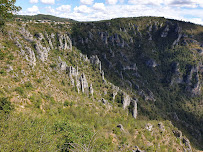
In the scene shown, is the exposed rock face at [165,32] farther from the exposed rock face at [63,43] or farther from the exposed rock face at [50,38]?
the exposed rock face at [50,38]

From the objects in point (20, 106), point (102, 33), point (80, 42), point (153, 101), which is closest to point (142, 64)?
point (153, 101)

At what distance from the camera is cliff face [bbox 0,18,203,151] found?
2462cm

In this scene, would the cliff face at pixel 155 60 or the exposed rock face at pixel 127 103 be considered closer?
the exposed rock face at pixel 127 103

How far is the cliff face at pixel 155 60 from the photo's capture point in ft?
368

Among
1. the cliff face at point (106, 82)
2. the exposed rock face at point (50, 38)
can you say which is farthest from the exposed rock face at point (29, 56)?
the exposed rock face at point (50, 38)

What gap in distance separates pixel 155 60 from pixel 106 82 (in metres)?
109

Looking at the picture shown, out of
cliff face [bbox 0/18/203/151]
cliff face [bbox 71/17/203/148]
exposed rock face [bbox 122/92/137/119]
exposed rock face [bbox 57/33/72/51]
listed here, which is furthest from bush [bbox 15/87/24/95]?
cliff face [bbox 71/17/203/148]

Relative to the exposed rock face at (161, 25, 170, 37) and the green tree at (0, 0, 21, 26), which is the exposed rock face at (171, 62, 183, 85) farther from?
the green tree at (0, 0, 21, 26)

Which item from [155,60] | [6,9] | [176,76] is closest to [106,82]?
[6,9]

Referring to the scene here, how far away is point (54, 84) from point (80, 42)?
6341cm

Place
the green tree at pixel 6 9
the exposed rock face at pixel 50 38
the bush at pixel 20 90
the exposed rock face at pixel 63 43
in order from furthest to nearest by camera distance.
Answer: the exposed rock face at pixel 63 43 → the exposed rock face at pixel 50 38 → the bush at pixel 20 90 → the green tree at pixel 6 9

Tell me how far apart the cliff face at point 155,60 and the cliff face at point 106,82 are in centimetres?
100

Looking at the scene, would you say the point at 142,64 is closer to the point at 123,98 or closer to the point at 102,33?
the point at 102,33

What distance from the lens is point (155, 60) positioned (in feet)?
532
